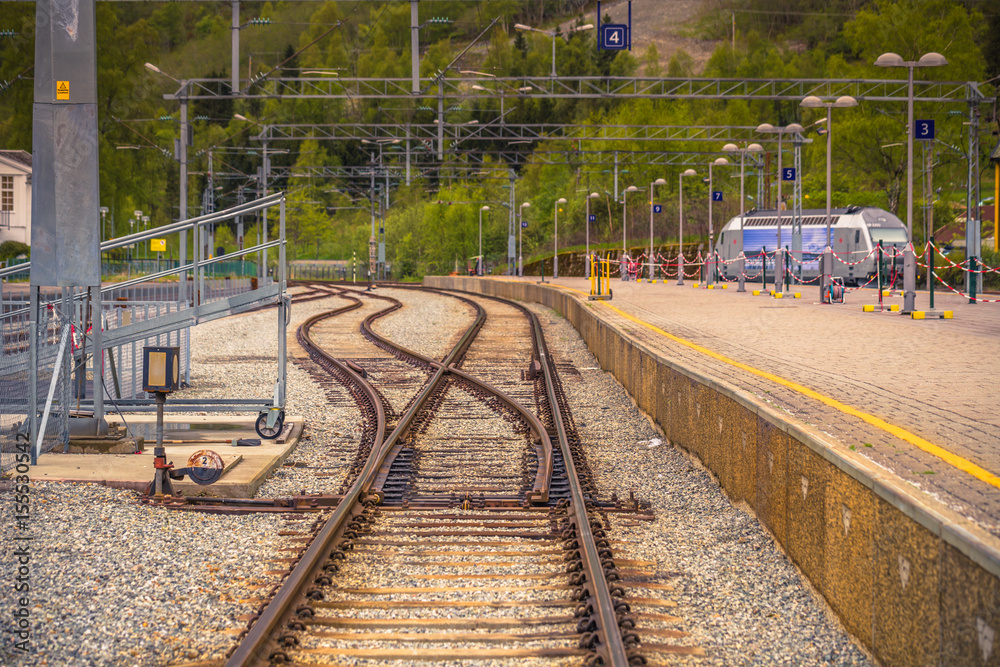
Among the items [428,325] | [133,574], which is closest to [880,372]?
[133,574]

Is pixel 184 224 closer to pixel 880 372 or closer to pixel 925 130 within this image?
pixel 880 372

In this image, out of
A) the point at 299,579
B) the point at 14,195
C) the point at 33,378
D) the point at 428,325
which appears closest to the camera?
the point at 299,579

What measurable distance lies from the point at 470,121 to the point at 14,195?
3099cm

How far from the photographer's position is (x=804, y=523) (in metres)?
6.33

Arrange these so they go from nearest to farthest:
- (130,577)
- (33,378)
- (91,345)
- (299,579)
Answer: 1. (299,579)
2. (130,577)
3. (33,378)
4. (91,345)

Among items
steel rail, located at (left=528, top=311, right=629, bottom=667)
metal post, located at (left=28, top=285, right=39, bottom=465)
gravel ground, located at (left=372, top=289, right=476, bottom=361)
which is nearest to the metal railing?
metal post, located at (left=28, top=285, right=39, bottom=465)

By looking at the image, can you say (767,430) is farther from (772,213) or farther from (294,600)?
(772,213)

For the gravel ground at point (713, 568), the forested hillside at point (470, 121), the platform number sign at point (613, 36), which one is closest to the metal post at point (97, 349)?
the gravel ground at point (713, 568)

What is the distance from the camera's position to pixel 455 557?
690 cm

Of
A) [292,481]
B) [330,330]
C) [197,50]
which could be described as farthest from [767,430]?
[197,50]

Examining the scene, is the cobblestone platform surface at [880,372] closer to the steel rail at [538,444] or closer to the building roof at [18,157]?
the steel rail at [538,444]

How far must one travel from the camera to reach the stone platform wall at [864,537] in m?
4.12

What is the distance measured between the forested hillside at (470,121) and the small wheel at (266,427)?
64.0 ft

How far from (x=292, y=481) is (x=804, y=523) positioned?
15.6 ft
